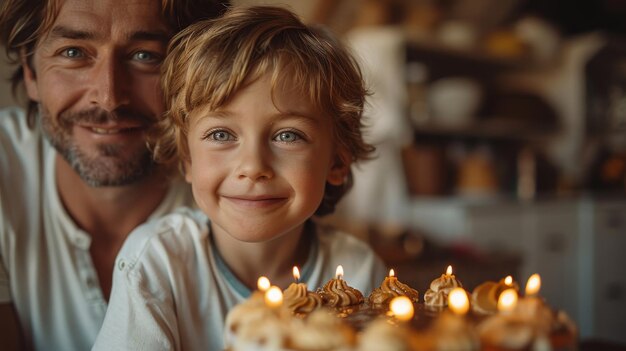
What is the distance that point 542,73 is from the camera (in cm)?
379

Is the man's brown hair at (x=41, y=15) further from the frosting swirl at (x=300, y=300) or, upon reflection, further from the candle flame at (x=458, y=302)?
the candle flame at (x=458, y=302)

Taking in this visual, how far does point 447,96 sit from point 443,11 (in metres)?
0.68

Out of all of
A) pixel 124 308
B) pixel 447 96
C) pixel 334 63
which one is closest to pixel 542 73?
pixel 447 96

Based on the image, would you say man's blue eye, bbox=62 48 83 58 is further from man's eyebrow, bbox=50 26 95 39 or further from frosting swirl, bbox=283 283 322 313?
frosting swirl, bbox=283 283 322 313

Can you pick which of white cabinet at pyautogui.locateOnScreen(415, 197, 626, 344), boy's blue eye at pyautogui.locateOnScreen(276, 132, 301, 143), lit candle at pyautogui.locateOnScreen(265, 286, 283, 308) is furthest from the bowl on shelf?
lit candle at pyautogui.locateOnScreen(265, 286, 283, 308)

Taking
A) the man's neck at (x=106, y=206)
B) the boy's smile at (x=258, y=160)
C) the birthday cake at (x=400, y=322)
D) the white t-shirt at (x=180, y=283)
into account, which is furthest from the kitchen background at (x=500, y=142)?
the birthday cake at (x=400, y=322)

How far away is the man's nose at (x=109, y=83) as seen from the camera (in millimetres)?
967

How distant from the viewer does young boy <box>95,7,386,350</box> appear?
2.85 ft

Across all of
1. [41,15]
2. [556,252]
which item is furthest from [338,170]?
[556,252]

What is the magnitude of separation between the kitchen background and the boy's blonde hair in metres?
1.34

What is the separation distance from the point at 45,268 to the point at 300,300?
689mm

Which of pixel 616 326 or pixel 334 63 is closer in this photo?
pixel 334 63

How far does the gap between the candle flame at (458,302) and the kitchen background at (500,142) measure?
5.03ft

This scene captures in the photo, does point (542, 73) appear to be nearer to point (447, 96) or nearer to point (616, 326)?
point (447, 96)
